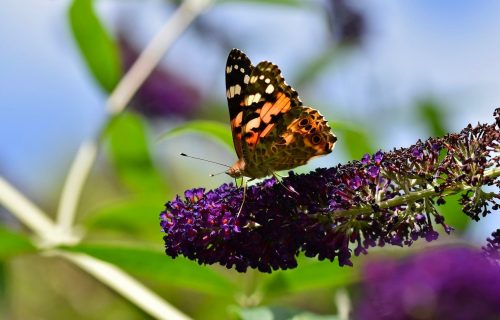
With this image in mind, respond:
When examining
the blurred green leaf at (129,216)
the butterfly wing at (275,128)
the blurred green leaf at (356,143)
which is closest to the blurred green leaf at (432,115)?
the blurred green leaf at (356,143)

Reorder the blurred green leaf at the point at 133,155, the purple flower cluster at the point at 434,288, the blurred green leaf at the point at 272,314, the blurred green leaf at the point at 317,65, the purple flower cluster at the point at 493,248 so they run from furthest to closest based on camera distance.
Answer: the blurred green leaf at the point at 317,65 < the blurred green leaf at the point at 133,155 < the blurred green leaf at the point at 272,314 < the purple flower cluster at the point at 493,248 < the purple flower cluster at the point at 434,288

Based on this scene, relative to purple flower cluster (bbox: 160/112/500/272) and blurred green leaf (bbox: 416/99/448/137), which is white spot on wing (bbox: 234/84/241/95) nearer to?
purple flower cluster (bbox: 160/112/500/272)

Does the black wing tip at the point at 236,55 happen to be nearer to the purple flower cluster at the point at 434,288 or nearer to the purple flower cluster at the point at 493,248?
the purple flower cluster at the point at 434,288

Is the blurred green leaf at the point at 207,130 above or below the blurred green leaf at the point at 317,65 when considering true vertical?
below

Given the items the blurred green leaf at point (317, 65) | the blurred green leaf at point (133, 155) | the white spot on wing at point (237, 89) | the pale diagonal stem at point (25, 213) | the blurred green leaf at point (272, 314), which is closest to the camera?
the blurred green leaf at point (272, 314)

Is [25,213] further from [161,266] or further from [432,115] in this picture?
[432,115]

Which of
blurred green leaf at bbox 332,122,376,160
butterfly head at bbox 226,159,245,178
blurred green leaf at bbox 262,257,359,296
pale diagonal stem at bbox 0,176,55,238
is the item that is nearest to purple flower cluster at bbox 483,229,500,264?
blurred green leaf at bbox 262,257,359,296

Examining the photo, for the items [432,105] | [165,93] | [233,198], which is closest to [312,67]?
[432,105]
